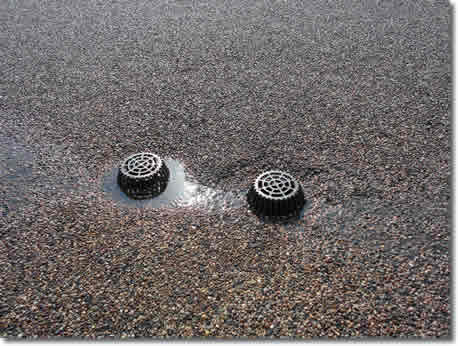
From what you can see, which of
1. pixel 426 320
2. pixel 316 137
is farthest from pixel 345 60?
pixel 426 320

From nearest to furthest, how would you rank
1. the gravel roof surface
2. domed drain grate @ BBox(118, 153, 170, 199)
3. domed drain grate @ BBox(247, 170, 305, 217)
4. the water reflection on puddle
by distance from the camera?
the gravel roof surface, domed drain grate @ BBox(247, 170, 305, 217), the water reflection on puddle, domed drain grate @ BBox(118, 153, 170, 199)

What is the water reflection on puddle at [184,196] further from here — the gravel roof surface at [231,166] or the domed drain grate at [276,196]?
the domed drain grate at [276,196]

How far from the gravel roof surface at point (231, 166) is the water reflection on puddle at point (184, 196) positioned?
39 mm

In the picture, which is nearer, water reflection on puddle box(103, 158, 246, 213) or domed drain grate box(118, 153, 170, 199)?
water reflection on puddle box(103, 158, 246, 213)

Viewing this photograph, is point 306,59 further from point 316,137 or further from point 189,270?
point 189,270

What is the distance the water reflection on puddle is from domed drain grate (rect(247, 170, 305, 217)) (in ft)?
0.47

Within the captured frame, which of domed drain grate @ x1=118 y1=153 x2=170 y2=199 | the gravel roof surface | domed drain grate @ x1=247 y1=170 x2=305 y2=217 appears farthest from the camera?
domed drain grate @ x1=118 y1=153 x2=170 y2=199

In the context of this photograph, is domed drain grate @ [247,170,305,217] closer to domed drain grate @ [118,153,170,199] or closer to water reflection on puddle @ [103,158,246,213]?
water reflection on puddle @ [103,158,246,213]

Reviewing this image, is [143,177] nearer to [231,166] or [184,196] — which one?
[184,196]

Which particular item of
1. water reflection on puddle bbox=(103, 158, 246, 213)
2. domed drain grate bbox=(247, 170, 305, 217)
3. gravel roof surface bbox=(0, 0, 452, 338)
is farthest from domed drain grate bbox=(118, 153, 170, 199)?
domed drain grate bbox=(247, 170, 305, 217)

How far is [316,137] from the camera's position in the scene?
3.96 metres

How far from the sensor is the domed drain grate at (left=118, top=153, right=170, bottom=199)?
3.50 metres

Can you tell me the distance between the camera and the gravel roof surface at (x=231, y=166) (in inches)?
105

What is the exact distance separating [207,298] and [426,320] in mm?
1459
